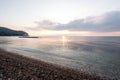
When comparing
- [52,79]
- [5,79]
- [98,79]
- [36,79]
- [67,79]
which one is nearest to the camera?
[5,79]

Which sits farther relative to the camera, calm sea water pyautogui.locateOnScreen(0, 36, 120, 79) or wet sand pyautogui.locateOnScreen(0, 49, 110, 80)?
calm sea water pyautogui.locateOnScreen(0, 36, 120, 79)

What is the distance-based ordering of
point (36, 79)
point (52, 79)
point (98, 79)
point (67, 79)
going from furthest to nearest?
point (98, 79) < point (67, 79) < point (52, 79) < point (36, 79)

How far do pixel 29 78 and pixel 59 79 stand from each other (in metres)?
2.87

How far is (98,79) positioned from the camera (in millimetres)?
16922

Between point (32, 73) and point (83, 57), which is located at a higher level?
point (32, 73)

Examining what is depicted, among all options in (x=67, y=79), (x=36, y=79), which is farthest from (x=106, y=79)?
(x=36, y=79)

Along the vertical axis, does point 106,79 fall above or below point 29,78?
below

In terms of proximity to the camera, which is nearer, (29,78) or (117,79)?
(29,78)

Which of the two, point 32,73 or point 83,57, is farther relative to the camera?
point 83,57

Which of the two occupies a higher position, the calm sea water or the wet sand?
the wet sand

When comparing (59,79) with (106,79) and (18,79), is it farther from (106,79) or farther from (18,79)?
(106,79)

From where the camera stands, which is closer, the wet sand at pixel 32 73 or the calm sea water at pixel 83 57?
the wet sand at pixel 32 73

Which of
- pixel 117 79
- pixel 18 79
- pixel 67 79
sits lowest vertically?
pixel 117 79

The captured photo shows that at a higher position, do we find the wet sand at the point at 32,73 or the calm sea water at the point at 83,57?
the wet sand at the point at 32,73
